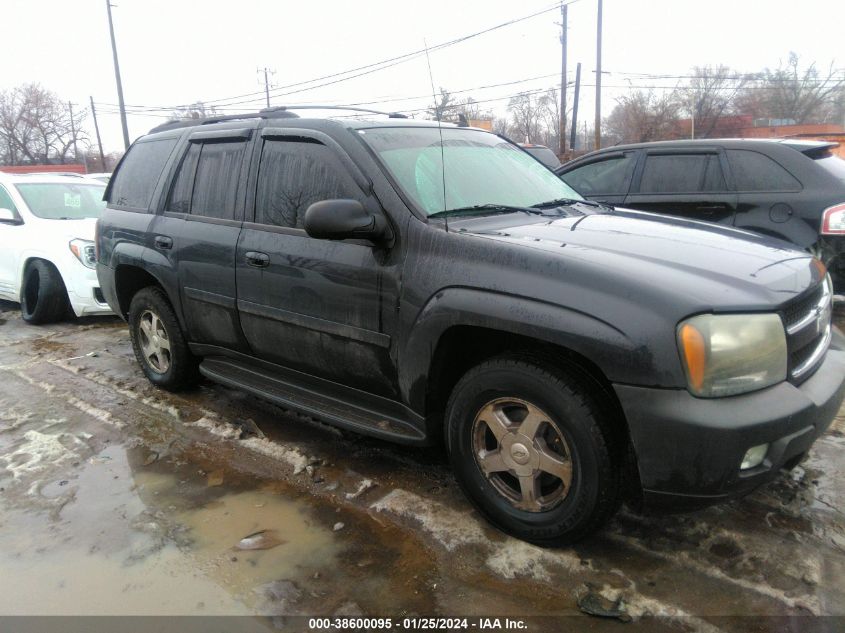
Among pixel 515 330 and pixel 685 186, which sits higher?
pixel 685 186

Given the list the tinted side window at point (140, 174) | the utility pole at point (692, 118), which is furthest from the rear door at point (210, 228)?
the utility pole at point (692, 118)

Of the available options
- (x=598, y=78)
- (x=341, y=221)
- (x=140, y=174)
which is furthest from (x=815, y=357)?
(x=598, y=78)

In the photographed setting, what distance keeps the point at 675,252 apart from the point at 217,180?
2.69 meters

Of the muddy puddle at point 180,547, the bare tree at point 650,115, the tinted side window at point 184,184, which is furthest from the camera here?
the bare tree at point 650,115

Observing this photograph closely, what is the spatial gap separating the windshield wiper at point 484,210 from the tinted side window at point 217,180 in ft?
4.68

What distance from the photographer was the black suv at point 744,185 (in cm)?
523

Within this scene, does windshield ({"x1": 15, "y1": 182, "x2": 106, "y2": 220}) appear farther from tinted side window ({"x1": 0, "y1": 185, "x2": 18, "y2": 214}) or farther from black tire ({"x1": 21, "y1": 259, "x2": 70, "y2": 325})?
black tire ({"x1": 21, "y1": 259, "x2": 70, "y2": 325})

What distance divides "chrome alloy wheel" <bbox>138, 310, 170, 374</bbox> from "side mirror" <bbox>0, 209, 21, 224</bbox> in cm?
352

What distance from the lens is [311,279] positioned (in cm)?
312

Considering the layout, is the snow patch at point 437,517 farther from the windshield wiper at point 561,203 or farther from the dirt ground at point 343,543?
the windshield wiper at point 561,203

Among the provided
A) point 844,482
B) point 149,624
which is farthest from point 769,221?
point 149,624

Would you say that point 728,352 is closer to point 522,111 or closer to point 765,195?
point 765,195

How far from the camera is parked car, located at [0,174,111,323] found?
642 centimetres

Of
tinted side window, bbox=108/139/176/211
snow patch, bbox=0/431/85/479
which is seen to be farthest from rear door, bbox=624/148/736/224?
snow patch, bbox=0/431/85/479
